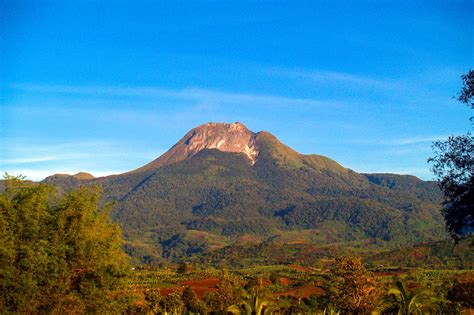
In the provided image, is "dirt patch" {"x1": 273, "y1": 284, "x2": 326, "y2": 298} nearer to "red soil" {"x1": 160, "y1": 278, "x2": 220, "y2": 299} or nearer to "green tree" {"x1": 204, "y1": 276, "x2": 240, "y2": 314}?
"red soil" {"x1": 160, "y1": 278, "x2": 220, "y2": 299}

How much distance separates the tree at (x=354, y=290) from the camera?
43594 mm

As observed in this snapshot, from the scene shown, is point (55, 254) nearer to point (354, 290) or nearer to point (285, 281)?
point (354, 290)

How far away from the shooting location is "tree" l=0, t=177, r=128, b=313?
28250 mm

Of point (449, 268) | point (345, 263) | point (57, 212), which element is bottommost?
point (449, 268)

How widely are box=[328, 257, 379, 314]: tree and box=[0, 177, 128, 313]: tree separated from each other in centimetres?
1937

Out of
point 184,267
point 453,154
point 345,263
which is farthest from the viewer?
point 184,267

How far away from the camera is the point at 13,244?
2905 cm

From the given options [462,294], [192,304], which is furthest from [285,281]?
[462,294]

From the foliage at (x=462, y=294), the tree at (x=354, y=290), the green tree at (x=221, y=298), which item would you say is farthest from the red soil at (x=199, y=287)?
the tree at (x=354, y=290)

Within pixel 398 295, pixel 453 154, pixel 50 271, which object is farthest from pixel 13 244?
pixel 453 154

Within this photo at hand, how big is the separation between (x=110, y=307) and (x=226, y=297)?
45845 mm

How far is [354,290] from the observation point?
4481cm

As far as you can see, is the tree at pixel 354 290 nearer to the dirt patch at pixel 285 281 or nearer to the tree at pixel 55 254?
the tree at pixel 55 254

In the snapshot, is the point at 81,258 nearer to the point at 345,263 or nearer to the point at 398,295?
the point at 398,295
